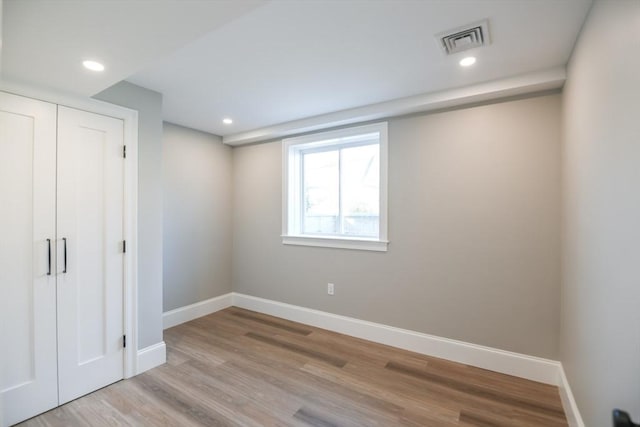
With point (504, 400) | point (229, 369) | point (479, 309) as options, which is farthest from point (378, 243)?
point (229, 369)

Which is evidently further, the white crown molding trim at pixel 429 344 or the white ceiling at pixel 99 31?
the white crown molding trim at pixel 429 344

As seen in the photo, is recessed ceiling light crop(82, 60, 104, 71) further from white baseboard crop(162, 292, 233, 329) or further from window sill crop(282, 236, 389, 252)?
white baseboard crop(162, 292, 233, 329)

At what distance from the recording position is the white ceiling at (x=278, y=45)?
132 centimetres

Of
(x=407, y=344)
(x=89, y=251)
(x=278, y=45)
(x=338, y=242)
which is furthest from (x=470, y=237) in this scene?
(x=89, y=251)

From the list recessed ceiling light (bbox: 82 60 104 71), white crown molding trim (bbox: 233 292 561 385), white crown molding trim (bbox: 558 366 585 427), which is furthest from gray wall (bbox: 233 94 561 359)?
recessed ceiling light (bbox: 82 60 104 71)

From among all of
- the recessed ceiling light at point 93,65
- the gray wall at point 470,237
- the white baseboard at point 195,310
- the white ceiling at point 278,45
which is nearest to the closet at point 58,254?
the white ceiling at point 278,45

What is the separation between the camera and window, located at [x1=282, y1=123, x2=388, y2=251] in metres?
3.23

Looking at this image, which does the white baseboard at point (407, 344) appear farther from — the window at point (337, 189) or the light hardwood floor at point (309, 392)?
the window at point (337, 189)

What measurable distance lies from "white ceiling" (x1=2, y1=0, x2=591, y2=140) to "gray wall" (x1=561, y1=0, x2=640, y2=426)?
378 mm

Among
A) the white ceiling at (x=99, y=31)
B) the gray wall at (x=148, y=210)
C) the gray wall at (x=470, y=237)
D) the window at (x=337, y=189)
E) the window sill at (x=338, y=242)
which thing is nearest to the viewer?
the white ceiling at (x=99, y=31)

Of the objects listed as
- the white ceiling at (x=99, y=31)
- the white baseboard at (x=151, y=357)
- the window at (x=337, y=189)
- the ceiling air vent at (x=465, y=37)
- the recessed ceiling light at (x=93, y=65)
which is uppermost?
the ceiling air vent at (x=465, y=37)

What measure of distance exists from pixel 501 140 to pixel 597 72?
1077 millimetres

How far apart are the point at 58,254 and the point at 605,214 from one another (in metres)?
3.32

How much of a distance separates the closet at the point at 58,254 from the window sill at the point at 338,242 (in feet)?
6.10
